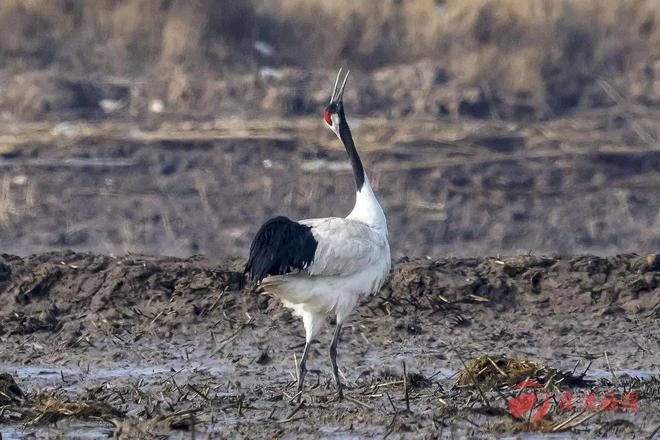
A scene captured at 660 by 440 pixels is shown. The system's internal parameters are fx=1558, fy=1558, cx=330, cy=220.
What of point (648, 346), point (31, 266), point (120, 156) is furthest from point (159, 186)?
point (648, 346)

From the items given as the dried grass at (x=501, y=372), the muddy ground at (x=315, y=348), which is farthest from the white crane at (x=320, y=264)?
the dried grass at (x=501, y=372)

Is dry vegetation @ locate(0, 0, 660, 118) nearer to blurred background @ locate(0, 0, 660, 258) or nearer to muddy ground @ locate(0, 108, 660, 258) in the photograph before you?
blurred background @ locate(0, 0, 660, 258)

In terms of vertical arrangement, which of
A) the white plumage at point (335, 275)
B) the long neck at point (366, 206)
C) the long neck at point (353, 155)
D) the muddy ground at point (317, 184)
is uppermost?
the long neck at point (353, 155)

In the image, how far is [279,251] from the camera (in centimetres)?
821

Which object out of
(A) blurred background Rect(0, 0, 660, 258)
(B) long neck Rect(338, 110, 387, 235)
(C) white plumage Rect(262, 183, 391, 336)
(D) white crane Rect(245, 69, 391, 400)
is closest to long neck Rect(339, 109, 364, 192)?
(B) long neck Rect(338, 110, 387, 235)

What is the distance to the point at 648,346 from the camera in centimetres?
948

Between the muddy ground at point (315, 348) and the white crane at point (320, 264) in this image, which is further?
the white crane at point (320, 264)

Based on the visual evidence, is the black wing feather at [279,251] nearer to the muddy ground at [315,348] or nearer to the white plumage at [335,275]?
the white plumage at [335,275]

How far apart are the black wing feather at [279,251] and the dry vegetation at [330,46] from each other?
866 centimetres

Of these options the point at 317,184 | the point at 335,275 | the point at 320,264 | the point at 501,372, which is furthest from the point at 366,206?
the point at 317,184

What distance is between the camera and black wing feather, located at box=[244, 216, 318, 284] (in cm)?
820

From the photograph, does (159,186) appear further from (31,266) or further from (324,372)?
(324,372)

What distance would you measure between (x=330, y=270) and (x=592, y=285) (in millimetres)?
2609

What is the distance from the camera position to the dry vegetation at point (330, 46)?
17.3 m
